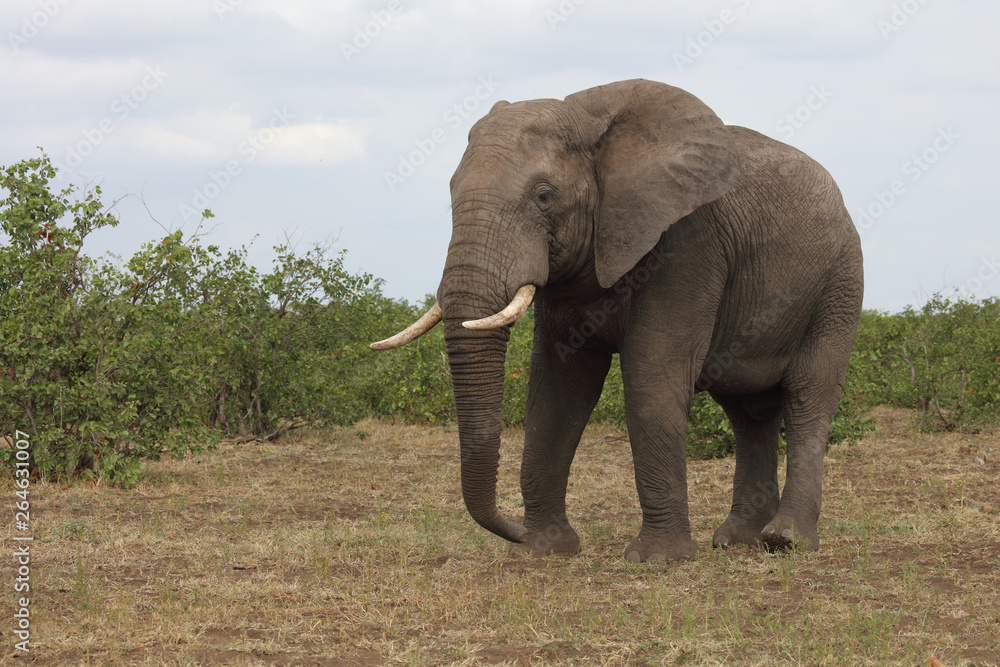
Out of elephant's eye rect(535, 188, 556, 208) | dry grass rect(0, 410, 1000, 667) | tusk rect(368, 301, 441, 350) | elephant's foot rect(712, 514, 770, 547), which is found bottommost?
dry grass rect(0, 410, 1000, 667)

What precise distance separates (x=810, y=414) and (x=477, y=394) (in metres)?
3.03

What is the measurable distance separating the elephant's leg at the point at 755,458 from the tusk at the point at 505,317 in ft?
9.84

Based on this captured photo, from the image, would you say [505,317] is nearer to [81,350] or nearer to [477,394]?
[477,394]

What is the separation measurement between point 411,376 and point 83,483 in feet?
22.6

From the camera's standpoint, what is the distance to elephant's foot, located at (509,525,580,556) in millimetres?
7457

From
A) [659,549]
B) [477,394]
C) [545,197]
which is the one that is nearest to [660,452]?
[659,549]

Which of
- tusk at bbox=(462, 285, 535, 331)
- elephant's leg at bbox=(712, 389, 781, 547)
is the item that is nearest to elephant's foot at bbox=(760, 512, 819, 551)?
elephant's leg at bbox=(712, 389, 781, 547)

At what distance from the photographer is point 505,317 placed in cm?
579

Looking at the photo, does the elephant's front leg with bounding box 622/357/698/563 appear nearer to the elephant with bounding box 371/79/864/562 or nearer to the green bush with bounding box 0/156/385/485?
the elephant with bounding box 371/79/864/562

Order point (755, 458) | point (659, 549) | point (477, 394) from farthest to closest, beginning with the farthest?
1. point (755, 458)
2. point (659, 549)
3. point (477, 394)

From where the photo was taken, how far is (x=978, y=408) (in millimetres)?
15148

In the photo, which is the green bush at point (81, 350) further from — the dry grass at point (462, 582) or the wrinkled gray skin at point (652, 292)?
the wrinkled gray skin at point (652, 292)

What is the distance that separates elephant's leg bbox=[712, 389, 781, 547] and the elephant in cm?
2

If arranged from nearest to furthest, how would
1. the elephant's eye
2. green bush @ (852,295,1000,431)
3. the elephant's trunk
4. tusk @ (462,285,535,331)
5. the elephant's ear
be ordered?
tusk @ (462,285,535,331)
the elephant's trunk
the elephant's eye
the elephant's ear
green bush @ (852,295,1000,431)
